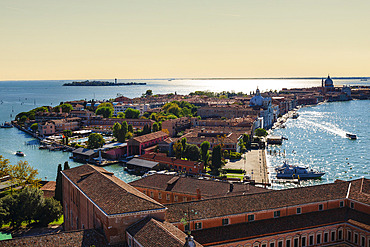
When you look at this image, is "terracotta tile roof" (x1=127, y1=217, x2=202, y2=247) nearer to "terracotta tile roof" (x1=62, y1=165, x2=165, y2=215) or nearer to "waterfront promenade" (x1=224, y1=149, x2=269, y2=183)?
"terracotta tile roof" (x1=62, y1=165, x2=165, y2=215)

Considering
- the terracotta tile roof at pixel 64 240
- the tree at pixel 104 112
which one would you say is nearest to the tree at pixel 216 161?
the terracotta tile roof at pixel 64 240

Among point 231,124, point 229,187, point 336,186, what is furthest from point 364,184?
point 231,124

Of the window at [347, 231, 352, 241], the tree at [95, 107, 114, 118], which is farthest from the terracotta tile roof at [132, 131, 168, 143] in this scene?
the tree at [95, 107, 114, 118]

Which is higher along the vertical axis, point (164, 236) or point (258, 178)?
point (164, 236)

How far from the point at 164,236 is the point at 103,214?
3285 millimetres

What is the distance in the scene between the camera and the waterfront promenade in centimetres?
3600

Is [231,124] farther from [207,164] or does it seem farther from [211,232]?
[211,232]

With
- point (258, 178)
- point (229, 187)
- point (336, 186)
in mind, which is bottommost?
point (258, 178)

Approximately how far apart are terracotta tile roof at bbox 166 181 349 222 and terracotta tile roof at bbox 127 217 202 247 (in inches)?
76.4

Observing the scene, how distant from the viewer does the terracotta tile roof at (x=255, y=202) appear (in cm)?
1655

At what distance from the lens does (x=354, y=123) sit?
253 ft

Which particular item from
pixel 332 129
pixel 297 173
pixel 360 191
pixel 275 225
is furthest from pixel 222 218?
pixel 332 129

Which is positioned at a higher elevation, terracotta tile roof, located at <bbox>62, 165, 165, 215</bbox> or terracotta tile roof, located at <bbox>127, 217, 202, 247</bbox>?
terracotta tile roof, located at <bbox>62, 165, 165, 215</bbox>

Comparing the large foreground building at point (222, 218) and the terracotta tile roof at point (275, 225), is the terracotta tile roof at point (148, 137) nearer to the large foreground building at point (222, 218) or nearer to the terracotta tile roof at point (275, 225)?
the large foreground building at point (222, 218)
